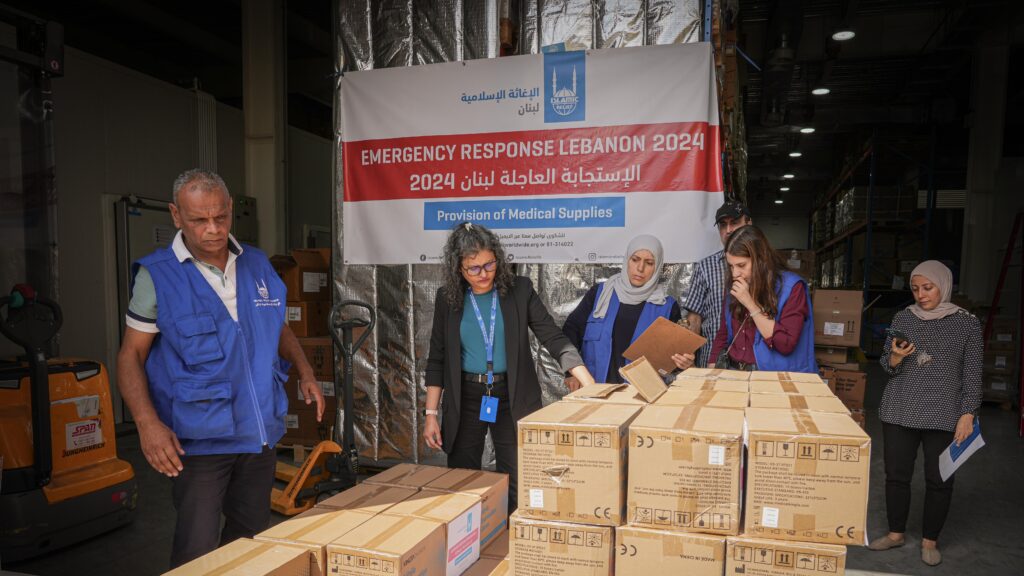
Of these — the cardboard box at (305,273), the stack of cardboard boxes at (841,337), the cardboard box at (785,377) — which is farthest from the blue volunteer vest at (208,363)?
the stack of cardboard boxes at (841,337)

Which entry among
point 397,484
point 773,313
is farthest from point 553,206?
point 397,484

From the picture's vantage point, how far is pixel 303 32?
7113mm

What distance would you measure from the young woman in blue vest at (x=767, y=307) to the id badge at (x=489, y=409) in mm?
1049

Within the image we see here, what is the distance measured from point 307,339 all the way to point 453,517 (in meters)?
3.44

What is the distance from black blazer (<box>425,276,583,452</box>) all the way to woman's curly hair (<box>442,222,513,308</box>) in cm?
4

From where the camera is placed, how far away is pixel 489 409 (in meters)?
2.40

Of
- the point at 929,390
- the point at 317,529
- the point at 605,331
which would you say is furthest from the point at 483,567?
the point at 929,390

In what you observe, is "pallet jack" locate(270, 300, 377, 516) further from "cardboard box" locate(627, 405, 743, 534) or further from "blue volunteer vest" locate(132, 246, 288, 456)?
"cardboard box" locate(627, 405, 743, 534)

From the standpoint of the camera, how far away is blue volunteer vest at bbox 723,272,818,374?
2.50 m

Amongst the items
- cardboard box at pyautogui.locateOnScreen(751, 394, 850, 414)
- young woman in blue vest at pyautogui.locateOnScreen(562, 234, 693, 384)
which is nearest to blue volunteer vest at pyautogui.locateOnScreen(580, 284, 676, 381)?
young woman in blue vest at pyautogui.locateOnScreen(562, 234, 693, 384)

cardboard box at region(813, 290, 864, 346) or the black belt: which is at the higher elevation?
cardboard box at region(813, 290, 864, 346)

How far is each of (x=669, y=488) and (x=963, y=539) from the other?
3.09 metres

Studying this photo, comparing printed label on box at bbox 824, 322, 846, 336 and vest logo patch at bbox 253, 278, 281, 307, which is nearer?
vest logo patch at bbox 253, 278, 281, 307

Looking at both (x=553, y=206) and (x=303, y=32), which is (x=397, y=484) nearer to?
(x=553, y=206)
